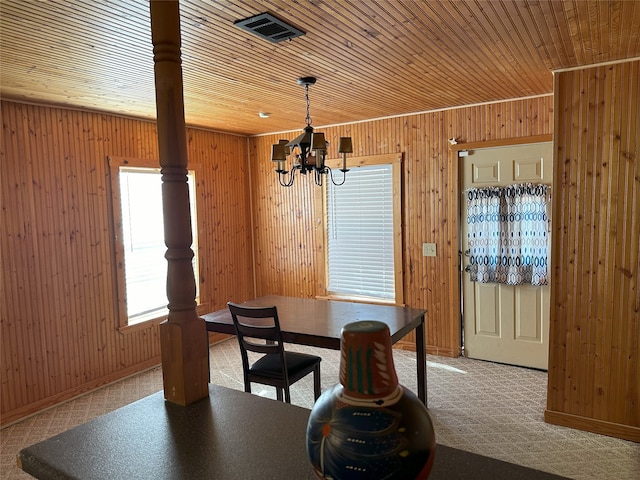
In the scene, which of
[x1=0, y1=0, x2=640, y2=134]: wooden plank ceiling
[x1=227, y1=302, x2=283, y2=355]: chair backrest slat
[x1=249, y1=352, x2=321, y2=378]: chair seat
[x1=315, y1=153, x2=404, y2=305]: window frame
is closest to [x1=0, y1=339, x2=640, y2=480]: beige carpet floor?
[x1=249, y1=352, x2=321, y2=378]: chair seat

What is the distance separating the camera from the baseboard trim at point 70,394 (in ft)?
12.0

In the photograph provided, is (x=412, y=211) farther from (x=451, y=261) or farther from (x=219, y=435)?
(x=219, y=435)

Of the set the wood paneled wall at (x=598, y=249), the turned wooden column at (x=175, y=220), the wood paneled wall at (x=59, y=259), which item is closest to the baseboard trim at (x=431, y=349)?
the wood paneled wall at (x=598, y=249)

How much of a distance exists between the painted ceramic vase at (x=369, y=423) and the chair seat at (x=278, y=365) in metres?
2.50

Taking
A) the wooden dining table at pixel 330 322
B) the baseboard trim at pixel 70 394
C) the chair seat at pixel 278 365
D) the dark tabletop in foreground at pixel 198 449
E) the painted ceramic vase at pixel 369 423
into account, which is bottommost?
the baseboard trim at pixel 70 394

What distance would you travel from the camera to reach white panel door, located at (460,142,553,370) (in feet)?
14.2

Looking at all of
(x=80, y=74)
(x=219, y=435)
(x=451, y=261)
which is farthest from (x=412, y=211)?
(x=219, y=435)

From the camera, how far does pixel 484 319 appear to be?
466cm

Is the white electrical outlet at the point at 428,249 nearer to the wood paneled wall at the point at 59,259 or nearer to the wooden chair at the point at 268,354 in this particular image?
the wooden chair at the point at 268,354

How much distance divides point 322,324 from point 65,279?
232 cm

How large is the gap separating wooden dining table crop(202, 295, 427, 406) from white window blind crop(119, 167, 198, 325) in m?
1.37

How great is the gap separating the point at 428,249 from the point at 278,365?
2.25 meters

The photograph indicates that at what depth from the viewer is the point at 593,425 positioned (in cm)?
322

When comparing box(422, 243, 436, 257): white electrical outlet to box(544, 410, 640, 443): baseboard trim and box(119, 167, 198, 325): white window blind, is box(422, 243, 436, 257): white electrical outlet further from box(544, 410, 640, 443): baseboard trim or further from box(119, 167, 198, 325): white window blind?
box(119, 167, 198, 325): white window blind
